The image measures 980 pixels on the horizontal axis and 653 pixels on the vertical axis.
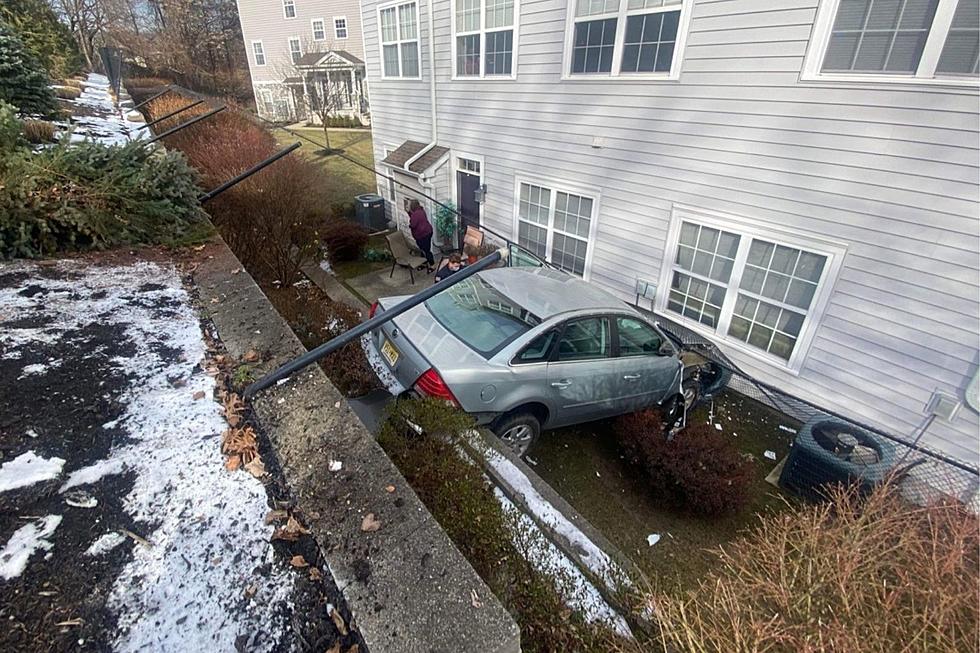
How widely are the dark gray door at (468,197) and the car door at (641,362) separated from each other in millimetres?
5296

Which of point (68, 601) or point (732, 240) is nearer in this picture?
point (68, 601)

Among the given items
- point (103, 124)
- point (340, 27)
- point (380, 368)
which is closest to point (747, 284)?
point (380, 368)

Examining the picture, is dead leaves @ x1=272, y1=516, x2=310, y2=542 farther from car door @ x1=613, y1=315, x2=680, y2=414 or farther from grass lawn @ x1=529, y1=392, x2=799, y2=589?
car door @ x1=613, y1=315, x2=680, y2=414

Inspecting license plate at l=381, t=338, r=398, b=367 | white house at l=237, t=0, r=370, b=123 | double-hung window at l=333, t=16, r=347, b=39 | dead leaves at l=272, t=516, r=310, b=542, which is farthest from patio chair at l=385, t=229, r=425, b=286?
double-hung window at l=333, t=16, r=347, b=39

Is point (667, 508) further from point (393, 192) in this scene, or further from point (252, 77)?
point (252, 77)

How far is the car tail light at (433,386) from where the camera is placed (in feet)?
11.8

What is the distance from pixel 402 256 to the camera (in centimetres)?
990

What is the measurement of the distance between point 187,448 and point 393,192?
11.0 m

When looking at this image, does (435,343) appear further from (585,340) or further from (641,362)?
(641,362)

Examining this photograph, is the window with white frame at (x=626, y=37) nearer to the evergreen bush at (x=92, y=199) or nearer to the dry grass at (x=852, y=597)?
the dry grass at (x=852, y=597)

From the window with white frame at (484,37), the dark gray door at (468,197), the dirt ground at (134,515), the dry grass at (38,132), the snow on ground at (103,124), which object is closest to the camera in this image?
the dirt ground at (134,515)

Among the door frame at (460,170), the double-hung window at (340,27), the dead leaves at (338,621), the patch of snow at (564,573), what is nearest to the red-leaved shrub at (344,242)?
the door frame at (460,170)

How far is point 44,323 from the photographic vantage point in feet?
9.73

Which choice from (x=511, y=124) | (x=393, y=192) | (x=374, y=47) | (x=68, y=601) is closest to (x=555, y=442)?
(x=68, y=601)
